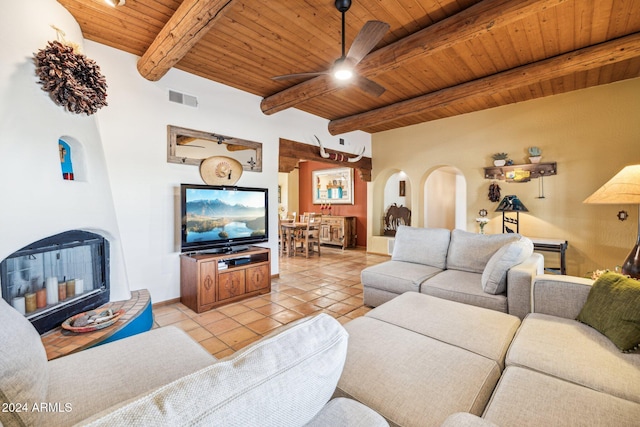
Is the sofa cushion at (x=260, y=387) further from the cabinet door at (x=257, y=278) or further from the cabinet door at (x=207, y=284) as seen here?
the cabinet door at (x=257, y=278)

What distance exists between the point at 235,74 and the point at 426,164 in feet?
13.2

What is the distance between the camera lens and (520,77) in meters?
3.50

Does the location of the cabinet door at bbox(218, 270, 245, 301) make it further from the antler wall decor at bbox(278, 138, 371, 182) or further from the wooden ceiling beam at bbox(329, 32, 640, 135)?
the wooden ceiling beam at bbox(329, 32, 640, 135)

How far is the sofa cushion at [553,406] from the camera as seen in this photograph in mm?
970

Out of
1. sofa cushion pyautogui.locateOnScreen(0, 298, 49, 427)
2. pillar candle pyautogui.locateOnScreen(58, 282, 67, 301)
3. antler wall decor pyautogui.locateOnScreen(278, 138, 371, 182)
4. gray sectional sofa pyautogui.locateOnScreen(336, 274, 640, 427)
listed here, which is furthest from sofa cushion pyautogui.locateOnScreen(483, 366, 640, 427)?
antler wall decor pyautogui.locateOnScreen(278, 138, 371, 182)

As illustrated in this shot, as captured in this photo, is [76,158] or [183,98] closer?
[76,158]

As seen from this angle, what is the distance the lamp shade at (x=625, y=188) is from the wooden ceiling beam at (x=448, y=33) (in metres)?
1.39

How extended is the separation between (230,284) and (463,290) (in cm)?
252

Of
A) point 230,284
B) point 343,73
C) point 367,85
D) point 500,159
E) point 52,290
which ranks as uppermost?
point 367,85

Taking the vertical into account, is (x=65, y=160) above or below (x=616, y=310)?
above

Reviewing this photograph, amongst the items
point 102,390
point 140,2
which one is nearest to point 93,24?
point 140,2

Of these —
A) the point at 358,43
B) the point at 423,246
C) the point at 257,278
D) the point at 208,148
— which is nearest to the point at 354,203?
the point at 208,148

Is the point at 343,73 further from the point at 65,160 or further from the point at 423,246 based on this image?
the point at 65,160

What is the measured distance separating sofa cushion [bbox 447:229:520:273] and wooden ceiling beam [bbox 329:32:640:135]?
6.61 feet
